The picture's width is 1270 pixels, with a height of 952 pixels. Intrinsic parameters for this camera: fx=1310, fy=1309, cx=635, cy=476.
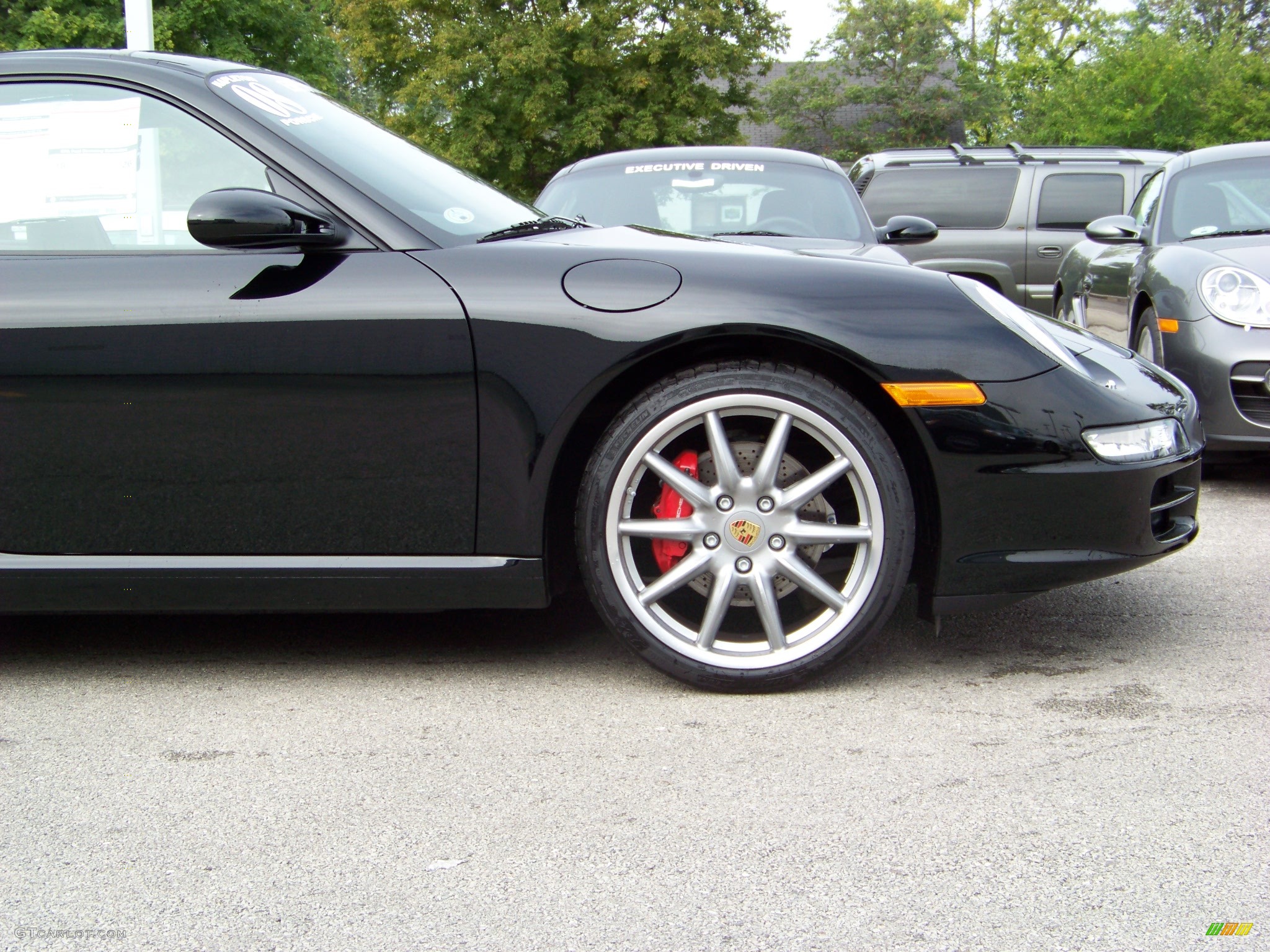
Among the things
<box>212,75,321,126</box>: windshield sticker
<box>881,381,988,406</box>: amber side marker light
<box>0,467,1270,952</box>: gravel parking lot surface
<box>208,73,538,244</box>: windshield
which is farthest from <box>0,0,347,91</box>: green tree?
<box>881,381,988,406</box>: amber side marker light

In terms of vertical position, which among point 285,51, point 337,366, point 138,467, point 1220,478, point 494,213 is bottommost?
point 1220,478

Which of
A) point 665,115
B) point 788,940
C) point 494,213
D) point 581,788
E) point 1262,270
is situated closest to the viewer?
point 788,940

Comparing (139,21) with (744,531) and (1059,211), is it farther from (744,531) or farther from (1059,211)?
(744,531)

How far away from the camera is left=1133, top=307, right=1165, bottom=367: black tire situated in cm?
589

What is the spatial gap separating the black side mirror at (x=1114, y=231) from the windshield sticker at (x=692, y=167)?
1749 mm

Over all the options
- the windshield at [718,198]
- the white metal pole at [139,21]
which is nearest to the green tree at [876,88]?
the white metal pole at [139,21]

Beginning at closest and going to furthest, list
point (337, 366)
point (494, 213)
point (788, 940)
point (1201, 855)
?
point (788, 940), point (1201, 855), point (337, 366), point (494, 213)

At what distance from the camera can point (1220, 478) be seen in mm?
5922

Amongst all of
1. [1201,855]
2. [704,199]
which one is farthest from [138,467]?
[704,199]

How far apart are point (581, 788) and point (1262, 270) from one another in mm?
4314

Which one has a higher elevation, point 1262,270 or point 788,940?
point 1262,270

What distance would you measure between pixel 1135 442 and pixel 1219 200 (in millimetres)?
4112

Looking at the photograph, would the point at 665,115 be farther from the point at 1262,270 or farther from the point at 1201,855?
the point at 1201,855

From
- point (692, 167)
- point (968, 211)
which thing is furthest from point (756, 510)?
point (968, 211)
